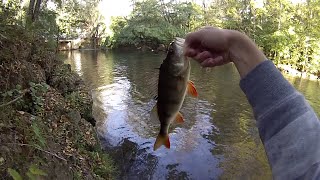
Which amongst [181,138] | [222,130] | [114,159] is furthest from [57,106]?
[222,130]

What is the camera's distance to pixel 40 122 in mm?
5004

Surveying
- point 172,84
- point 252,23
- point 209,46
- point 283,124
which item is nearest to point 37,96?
point 172,84

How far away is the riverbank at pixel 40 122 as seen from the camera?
3.78 meters

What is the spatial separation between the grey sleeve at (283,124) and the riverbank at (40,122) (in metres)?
2.71

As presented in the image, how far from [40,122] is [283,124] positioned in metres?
4.63

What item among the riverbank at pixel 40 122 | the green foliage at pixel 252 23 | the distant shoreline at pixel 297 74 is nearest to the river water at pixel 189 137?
the riverbank at pixel 40 122

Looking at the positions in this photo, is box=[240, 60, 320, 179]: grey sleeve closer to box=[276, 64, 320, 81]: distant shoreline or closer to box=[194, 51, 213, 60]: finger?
box=[194, 51, 213, 60]: finger

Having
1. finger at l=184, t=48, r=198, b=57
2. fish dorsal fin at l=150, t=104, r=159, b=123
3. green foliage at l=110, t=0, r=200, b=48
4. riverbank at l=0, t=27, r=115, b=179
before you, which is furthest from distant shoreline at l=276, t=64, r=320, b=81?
finger at l=184, t=48, r=198, b=57

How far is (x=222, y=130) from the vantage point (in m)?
9.84

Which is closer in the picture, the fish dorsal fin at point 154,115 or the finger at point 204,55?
the finger at point 204,55

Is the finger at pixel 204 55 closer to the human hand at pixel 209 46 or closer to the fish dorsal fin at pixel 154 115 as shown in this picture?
the human hand at pixel 209 46

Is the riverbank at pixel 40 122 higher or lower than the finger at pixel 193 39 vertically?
lower

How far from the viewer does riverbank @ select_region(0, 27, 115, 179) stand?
378 cm

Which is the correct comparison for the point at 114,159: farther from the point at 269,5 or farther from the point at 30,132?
the point at 269,5
